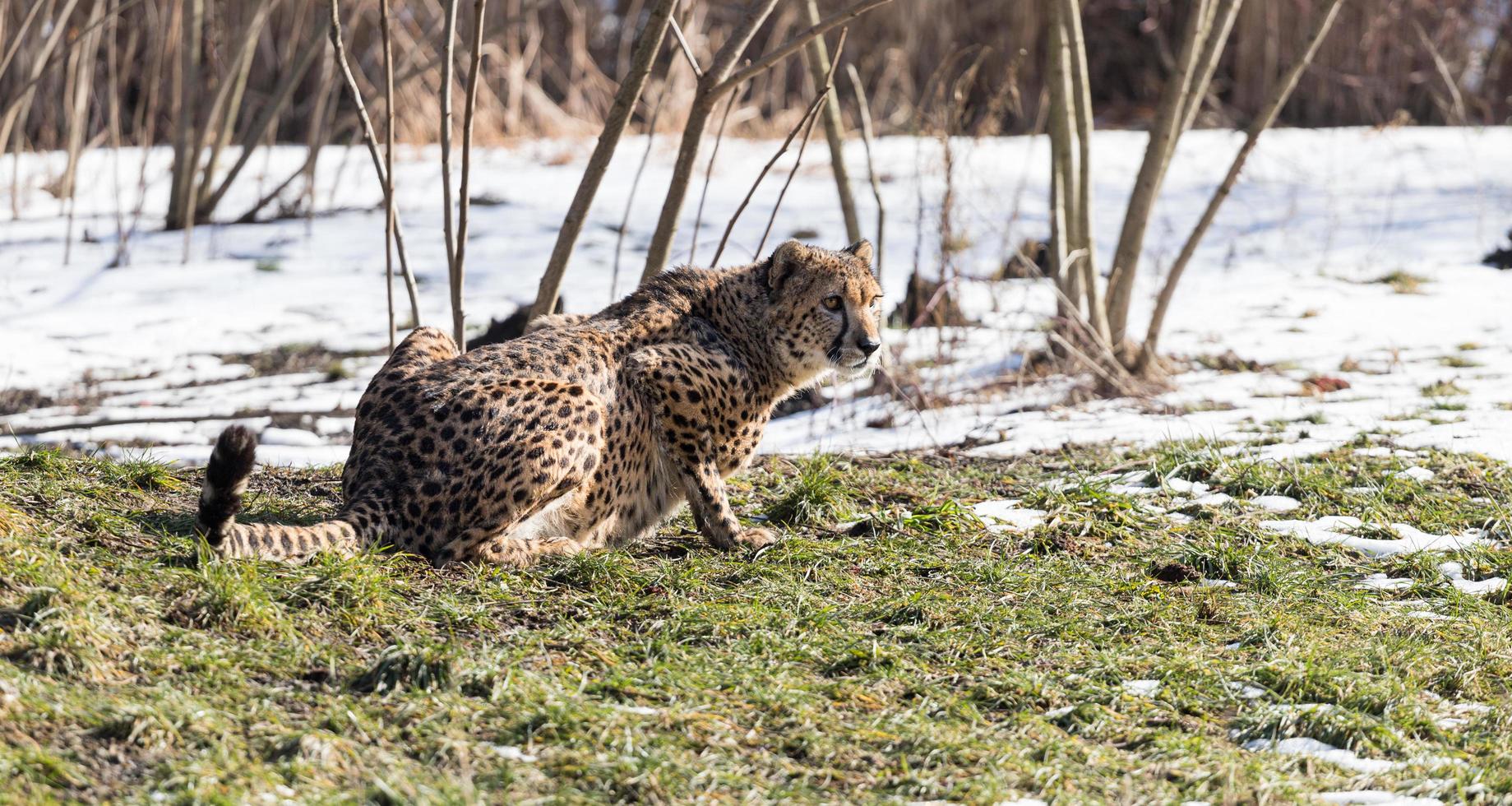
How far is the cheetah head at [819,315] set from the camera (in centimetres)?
496

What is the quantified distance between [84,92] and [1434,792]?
9274 millimetres

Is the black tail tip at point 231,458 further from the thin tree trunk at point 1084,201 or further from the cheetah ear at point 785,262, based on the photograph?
the thin tree trunk at point 1084,201

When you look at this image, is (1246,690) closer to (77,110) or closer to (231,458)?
(231,458)

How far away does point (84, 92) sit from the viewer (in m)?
9.70

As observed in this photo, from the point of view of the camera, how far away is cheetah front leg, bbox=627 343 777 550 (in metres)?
4.66

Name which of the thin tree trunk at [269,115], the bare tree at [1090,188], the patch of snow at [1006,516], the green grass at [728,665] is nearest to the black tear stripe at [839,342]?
the green grass at [728,665]

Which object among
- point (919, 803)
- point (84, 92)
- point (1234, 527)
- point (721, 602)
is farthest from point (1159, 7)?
point (919, 803)

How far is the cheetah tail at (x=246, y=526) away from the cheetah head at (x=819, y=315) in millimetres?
1585

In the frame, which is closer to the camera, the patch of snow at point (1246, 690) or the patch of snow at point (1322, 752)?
the patch of snow at point (1322, 752)

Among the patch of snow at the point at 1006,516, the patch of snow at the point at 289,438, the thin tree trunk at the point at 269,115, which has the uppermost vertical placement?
the thin tree trunk at the point at 269,115

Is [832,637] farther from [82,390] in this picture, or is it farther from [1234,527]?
[82,390]

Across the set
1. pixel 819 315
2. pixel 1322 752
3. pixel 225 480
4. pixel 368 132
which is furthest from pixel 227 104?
pixel 1322 752

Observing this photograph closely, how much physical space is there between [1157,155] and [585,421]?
13.0 ft

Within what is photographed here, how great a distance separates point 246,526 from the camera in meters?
3.80
